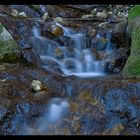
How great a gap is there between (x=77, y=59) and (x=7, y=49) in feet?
7.25

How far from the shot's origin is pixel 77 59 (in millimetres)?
8867

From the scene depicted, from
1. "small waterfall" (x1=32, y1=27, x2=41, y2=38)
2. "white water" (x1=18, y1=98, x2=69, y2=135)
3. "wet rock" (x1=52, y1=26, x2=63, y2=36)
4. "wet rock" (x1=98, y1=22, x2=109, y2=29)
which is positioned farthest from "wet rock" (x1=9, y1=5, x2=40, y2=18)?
"white water" (x1=18, y1=98, x2=69, y2=135)

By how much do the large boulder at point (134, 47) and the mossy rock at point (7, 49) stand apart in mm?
2191

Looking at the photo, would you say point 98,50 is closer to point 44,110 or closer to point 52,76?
point 52,76

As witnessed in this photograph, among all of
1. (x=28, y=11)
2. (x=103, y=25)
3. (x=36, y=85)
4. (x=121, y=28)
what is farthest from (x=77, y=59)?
(x=28, y=11)

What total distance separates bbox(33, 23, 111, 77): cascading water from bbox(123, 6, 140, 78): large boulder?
822 millimetres

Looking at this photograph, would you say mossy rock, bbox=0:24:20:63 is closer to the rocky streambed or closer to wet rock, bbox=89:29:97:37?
the rocky streambed

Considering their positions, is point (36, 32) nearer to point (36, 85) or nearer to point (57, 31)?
point (57, 31)

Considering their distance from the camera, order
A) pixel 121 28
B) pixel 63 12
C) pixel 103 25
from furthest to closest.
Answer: pixel 63 12, pixel 103 25, pixel 121 28

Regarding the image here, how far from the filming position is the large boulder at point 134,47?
22.8 feet

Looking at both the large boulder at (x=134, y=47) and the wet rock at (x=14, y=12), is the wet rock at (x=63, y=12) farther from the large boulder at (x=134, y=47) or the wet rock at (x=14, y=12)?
the large boulder at (x=134, y=47)

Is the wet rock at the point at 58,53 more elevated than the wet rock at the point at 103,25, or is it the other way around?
the wet rock at the point at 58,53

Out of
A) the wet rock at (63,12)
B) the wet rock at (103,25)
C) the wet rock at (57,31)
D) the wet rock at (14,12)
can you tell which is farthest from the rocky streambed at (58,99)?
the wet rock at (63,12)

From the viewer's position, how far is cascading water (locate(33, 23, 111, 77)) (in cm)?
830
